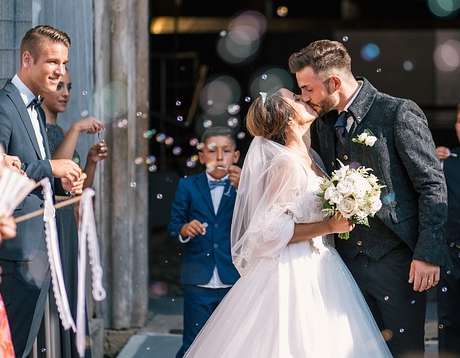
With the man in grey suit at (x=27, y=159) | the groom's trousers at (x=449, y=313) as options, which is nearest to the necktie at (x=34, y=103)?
the man in grey suit at (x=27, y=159)

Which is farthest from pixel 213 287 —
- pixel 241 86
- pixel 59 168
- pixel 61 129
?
pixel 241 86

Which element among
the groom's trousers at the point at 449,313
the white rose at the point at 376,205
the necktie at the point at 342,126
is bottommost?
the groom's trousers at the point at 449,313

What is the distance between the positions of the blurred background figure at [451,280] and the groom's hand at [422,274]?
134cm

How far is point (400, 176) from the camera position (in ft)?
14.6

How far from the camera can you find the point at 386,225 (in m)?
4.42

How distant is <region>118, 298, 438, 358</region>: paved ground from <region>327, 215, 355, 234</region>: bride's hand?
2372 mm

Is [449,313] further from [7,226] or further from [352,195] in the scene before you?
[7,226]

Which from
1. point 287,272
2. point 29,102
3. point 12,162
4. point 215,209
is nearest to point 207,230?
point 215,209

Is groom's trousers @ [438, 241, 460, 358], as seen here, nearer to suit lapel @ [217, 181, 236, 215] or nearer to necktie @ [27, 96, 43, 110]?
suit lapel @ [217, 181, 236, 215]

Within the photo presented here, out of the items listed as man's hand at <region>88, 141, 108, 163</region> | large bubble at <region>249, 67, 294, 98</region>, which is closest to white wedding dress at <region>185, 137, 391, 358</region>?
man's hand at <region>88, 141, 108, 163</region>

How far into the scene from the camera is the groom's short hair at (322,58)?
4.49 metres

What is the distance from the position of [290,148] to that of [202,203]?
135cm

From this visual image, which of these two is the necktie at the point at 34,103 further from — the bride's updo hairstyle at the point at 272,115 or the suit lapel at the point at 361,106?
the suit lapel at the point at 361,106

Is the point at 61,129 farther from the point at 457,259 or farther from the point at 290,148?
the point at 457,259
